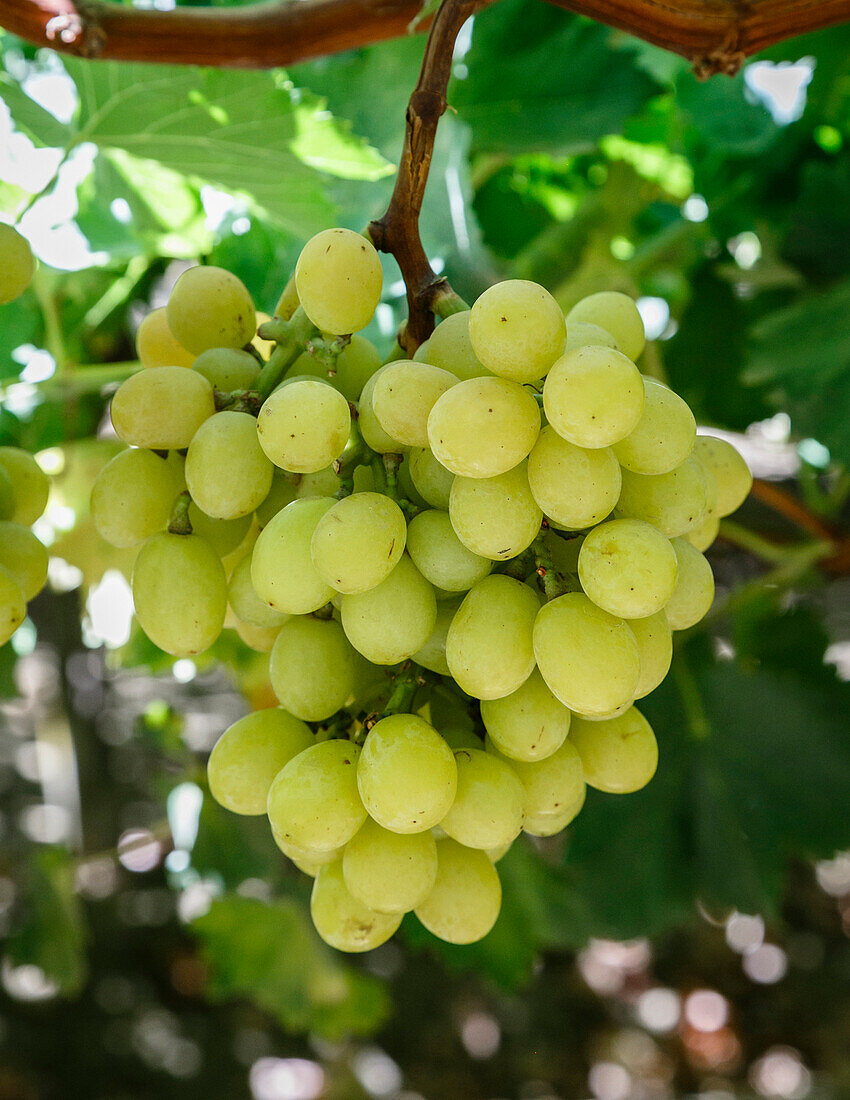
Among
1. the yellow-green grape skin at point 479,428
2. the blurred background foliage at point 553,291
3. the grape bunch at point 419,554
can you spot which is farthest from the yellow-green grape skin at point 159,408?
the blurred background foliage at point 553,291

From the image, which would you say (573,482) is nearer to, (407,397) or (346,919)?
(407,397)

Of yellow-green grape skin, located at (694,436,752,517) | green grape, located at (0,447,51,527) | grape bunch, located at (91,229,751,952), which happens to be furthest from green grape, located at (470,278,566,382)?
green grape, located at (0,447,51,527)

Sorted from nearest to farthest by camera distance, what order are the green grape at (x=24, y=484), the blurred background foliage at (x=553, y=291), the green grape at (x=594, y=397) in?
the green grape at (x=594, y=397)
the green grape at (x=24, y=484)
the blurred background foliage at (x=553, y=291)

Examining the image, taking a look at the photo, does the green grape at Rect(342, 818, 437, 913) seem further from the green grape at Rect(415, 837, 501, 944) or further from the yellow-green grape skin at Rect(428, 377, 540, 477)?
the yellow-green grape skin at Rect(428, 377, 540, 477)

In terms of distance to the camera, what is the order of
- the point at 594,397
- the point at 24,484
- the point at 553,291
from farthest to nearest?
the point at 553,291 → the point at 24,484 → the point at 594,397

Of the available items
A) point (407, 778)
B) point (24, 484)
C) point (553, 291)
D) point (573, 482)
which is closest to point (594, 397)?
point (573, 482)

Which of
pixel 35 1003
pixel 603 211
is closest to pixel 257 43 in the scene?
pixel 603 211

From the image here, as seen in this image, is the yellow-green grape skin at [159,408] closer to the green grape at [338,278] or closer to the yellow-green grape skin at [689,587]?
the green grape at [338,278]
